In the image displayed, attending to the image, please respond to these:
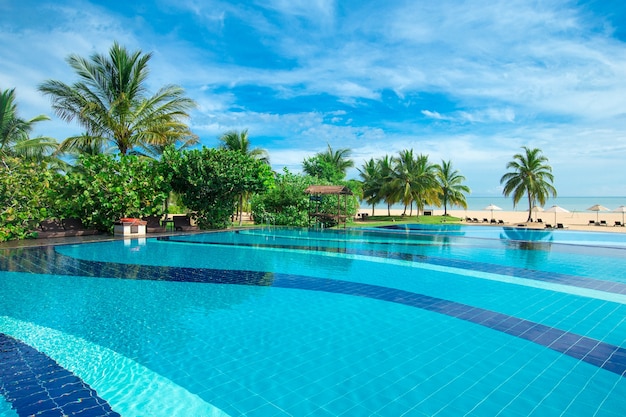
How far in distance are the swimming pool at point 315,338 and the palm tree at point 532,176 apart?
962 inches

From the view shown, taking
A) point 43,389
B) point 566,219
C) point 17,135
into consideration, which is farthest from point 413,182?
point 43,389

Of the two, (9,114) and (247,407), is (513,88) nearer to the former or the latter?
(247,407)

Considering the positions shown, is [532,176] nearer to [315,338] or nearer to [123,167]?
[123,167]

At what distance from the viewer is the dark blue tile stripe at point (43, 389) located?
310 cm

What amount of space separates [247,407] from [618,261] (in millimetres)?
13019

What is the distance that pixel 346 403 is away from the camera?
10.8 ft

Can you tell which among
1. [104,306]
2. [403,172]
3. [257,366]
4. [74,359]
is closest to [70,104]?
[104,306]

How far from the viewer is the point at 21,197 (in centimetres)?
1399

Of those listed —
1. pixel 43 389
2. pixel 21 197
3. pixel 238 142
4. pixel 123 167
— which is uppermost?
pixel 238 142

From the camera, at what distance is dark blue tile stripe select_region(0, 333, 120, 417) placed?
3102 millimetres

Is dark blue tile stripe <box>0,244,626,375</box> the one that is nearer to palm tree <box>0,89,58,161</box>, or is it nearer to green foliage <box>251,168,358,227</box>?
palm tree <box>0,89,58,161</box>

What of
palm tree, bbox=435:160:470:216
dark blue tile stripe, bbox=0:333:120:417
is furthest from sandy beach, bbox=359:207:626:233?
dark blue tile stripe, bbox=0:333:120:417

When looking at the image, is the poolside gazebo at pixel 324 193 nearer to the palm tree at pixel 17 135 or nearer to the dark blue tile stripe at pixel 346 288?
the dark blue tile stripe at pixel 346 288

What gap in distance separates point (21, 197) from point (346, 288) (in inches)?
515
